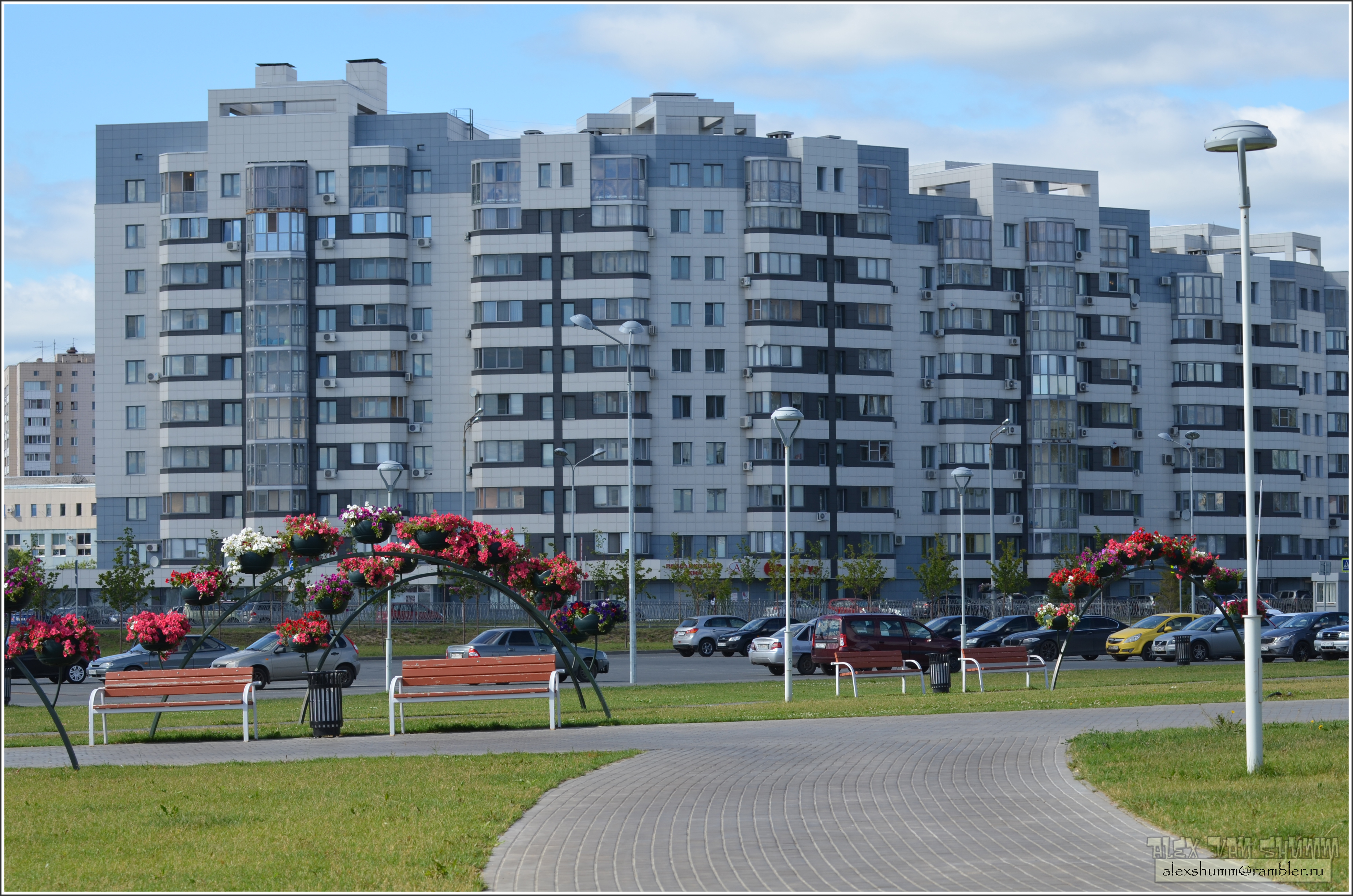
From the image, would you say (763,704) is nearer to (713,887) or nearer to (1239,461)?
(713,887)

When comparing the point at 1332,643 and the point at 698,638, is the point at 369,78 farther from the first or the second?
the point at 1332,643

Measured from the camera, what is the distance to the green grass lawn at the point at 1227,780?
1044 cm

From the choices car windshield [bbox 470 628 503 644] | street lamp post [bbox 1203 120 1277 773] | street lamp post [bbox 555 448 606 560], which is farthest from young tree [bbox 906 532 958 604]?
street lamp post [bbox 1203 120 1277 773]

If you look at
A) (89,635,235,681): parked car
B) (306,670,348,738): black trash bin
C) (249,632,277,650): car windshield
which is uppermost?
(306,670,348,738): black trash bin

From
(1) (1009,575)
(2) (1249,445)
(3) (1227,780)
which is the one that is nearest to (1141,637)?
(2) (1249,445)

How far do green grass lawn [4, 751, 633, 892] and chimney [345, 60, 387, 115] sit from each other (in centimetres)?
7762

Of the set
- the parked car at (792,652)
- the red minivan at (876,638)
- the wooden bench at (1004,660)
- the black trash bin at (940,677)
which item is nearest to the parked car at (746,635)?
the parked car at (792,652)

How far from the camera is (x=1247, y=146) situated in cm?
1407

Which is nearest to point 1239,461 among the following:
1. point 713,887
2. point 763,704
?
point 763,704

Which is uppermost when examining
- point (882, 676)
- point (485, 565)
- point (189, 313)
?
point (189, 313)

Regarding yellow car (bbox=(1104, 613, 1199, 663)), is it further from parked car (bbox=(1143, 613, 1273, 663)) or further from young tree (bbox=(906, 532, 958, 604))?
young tree (bbox=(906, 532, 958, 604))

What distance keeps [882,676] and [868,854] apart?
27.3m

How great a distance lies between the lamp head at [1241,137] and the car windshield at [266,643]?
30.6 m

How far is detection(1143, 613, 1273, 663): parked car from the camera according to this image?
41812mm
